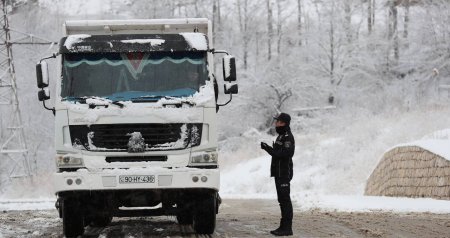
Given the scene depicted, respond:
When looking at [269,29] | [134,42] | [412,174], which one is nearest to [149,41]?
[134,42]

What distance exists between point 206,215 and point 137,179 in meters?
1.30

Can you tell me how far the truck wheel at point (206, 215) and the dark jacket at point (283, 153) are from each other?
3.21 feet

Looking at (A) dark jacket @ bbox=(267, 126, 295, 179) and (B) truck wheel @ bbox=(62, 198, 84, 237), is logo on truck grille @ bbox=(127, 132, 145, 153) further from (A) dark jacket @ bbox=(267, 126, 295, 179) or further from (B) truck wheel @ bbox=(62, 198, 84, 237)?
(A) dark jacket @ bbox=(267, 126, 295, 179)

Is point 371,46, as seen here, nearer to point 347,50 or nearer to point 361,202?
point 347,50

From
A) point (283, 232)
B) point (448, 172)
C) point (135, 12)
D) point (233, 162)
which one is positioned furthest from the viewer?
point (135, 12)

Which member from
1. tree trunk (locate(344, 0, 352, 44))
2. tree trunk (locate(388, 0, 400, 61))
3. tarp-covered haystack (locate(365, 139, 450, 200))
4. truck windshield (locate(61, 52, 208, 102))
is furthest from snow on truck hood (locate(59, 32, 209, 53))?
tree trunk (locate(388, 0, 400, 61))

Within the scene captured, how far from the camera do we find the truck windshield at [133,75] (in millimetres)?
9922

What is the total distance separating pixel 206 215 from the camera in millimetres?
10094

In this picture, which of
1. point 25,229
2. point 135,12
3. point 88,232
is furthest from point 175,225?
point 135,12

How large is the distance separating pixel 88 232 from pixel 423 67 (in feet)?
133

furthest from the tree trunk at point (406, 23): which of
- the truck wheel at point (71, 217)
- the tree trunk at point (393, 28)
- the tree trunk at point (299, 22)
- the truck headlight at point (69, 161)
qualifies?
the truck headlight at point (69, 161)

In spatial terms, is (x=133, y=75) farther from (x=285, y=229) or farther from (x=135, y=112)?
(x=285, y=229)

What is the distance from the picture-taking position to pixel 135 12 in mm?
57688

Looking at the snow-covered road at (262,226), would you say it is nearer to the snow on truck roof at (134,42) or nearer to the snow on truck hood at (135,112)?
the snow on truck hood at (135,112)
